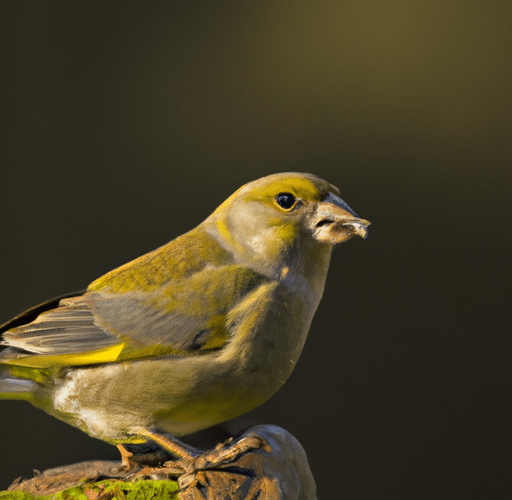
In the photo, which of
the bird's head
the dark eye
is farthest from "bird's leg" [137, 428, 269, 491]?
the dark eye

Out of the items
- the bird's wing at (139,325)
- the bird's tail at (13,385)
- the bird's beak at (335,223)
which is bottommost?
the bird's tail at (13,385)

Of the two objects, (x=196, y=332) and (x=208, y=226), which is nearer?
(x=196, y=332)

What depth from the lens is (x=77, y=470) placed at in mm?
1386

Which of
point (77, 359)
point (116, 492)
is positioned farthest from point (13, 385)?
point (116, 492)

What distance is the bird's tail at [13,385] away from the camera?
4.11 feet

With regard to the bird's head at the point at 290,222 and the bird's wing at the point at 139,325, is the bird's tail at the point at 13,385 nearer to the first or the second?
the bird's wing at the point at 139,325

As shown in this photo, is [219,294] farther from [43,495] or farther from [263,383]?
[43,495]

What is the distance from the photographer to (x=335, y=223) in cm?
120

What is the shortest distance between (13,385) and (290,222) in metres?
0.60

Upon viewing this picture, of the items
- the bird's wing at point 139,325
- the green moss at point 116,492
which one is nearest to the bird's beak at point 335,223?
the bird's wing at point 139,325

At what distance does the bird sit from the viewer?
1155 mm

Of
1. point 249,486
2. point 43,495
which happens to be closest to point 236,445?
point 249,486

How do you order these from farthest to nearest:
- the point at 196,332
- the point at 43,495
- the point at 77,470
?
1. the point at 77,470
2. the point at 43,495
3. the point at 196,332

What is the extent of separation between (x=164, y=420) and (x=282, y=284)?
316 millimetres
